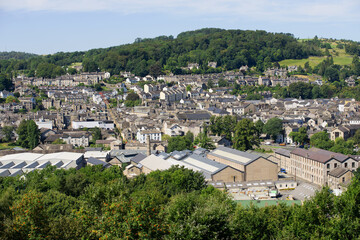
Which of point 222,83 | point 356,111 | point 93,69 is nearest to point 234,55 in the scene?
point 222,83

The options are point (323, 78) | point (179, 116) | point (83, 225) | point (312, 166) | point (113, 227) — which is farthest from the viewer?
point (323, 78)

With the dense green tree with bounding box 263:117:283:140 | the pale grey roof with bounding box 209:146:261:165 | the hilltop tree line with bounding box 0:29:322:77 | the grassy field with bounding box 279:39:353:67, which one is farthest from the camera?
the grassy field with bounding box 279:39:353:67

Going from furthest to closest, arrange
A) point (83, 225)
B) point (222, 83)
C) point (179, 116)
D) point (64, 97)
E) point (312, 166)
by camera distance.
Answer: point (222, 83) < point (64, 97) < point (179, 116) < point (312, 166) < point (83, 225)

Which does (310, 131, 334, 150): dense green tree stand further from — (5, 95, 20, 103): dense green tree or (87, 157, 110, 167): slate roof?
(5, 95, 20, 103): dense green tree

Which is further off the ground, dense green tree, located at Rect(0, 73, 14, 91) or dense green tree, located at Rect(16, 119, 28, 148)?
dense green tree, located at Rect(0, 73, 14, 91)

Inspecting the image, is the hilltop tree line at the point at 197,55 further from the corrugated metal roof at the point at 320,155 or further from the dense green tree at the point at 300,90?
the corrugated metal roof at the point at 320,155

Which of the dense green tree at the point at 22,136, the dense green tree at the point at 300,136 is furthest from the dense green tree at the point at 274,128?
the dense green tree at the point at 22,136

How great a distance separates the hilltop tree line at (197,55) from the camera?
64.5m

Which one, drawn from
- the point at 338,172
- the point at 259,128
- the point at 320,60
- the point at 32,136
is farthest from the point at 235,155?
the point at 320,60

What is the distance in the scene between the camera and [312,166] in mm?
24484

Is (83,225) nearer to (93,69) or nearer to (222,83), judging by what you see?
(222,83)

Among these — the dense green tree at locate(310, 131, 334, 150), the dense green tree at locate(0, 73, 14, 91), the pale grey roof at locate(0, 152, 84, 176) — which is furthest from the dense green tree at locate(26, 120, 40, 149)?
the dense green tree at locate(0, 73, 14, 91)

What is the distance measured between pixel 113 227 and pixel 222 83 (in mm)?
49540

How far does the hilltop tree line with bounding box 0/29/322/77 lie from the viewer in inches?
2539
